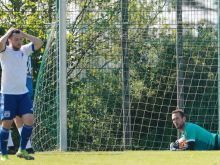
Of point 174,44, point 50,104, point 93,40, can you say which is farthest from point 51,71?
point 174,44

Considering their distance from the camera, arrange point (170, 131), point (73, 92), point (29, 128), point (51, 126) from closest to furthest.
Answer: point (29, 128), point (51, 126), point (73, 92), point (170, 131)

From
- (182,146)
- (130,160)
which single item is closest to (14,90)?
(130,160)

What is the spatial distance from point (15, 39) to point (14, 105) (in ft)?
3.03

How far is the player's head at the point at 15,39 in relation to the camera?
11.6 meters

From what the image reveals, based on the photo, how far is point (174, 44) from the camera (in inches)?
746

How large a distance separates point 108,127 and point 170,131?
156 cm

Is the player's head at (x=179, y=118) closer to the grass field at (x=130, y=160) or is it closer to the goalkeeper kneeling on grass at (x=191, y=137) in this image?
the goalkeeper kneeling on grass at (x=191, y=137)

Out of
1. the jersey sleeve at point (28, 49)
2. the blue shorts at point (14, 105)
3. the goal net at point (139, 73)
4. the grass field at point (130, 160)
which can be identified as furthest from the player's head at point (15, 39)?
the goal net at point (139, 73)

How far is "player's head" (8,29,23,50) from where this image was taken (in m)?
11.6

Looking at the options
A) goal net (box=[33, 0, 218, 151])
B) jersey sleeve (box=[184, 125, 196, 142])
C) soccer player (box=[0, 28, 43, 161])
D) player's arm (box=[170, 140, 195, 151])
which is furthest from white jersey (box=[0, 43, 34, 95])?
goal net (box=[33, 0, 218, 151])

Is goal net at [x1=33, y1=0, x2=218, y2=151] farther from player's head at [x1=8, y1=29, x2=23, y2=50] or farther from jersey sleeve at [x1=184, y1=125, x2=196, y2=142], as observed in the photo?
player's head at [x1=8, y1=29, x2=23, y2=50]

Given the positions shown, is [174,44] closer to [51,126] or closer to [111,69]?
[111,69]

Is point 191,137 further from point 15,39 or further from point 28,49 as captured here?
point 15,39

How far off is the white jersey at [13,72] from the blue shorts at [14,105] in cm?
7
